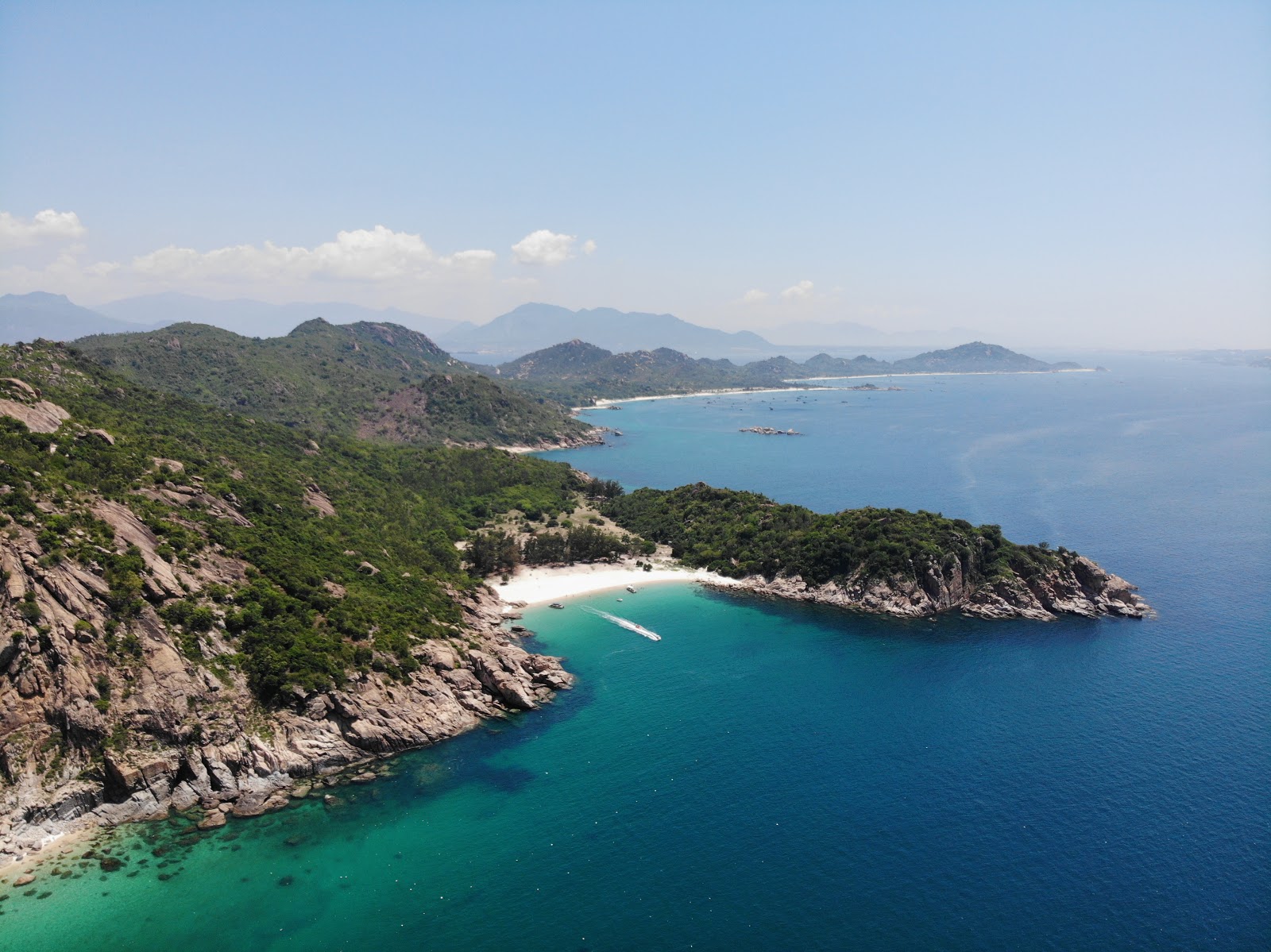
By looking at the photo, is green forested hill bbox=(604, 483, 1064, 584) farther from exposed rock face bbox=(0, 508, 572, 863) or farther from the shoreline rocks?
exposed rock face bbox=(0, 508, 572, 863)

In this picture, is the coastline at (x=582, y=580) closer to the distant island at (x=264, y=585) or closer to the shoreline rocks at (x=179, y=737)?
the distant island at (x=264, y=585)

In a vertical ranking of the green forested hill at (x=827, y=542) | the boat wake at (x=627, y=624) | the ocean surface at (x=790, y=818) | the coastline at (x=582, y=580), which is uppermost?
the green forested hill at (x=827, y=542)

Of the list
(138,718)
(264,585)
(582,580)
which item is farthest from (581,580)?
(138,718)

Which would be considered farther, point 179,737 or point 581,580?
point 581,580

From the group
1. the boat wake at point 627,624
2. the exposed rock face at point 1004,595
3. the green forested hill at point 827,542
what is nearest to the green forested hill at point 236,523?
the boat wake at point 627,624

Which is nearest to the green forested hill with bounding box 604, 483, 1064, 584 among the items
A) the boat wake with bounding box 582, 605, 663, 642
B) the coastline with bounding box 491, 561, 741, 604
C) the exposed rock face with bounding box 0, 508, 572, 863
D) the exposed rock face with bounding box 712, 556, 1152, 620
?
the exposed rock face with bounding box 712, 556, 1152, 620

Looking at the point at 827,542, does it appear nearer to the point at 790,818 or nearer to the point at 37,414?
the point at 790,818

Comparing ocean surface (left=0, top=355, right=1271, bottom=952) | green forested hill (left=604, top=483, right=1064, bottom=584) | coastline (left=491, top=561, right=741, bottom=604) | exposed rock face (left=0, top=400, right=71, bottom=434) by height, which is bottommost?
ocean surface (left=0, top=355, right=1271, bottom=952)
